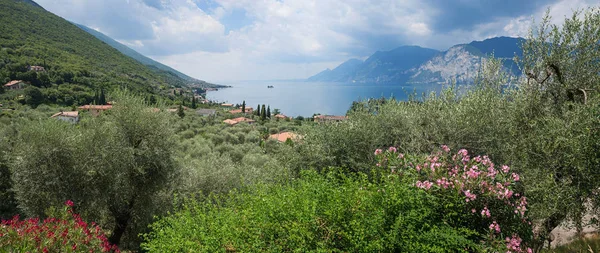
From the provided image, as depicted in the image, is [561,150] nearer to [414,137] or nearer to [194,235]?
[414,137]

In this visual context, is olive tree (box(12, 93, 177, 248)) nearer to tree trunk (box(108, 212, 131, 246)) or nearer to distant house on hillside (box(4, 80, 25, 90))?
tree trunk (box(108, 212, 131, 246))

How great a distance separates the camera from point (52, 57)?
84.7 metres

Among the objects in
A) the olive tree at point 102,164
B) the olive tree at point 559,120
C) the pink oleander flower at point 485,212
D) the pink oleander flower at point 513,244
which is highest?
the olive tree at point 559,120

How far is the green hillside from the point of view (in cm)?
6291

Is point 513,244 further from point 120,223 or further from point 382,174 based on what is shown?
point 120,223

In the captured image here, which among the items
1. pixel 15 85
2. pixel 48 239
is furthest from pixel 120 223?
pixel 15 85

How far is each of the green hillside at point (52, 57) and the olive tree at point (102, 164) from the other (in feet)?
117

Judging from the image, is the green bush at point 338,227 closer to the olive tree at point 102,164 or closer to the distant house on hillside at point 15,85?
the olive tree at point 102,164

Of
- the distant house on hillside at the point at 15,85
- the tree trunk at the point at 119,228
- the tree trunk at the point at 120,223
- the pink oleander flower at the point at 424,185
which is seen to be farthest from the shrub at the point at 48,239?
the distant house on hillside at the point at 15,85

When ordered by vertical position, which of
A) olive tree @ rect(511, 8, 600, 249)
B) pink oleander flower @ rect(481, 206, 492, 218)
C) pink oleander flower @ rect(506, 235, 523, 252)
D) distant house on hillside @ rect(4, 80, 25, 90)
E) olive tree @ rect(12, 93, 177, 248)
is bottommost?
distant house on hillside @ rect(4, 80, 25, 90)

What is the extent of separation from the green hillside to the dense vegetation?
36137 mm

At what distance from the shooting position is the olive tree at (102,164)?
396 inches

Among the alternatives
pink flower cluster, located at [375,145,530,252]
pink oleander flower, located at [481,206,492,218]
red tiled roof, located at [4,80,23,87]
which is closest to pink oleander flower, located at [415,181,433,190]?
pink flower cluster, located at [375,145,530,252]

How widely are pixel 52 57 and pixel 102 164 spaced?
336 ft
